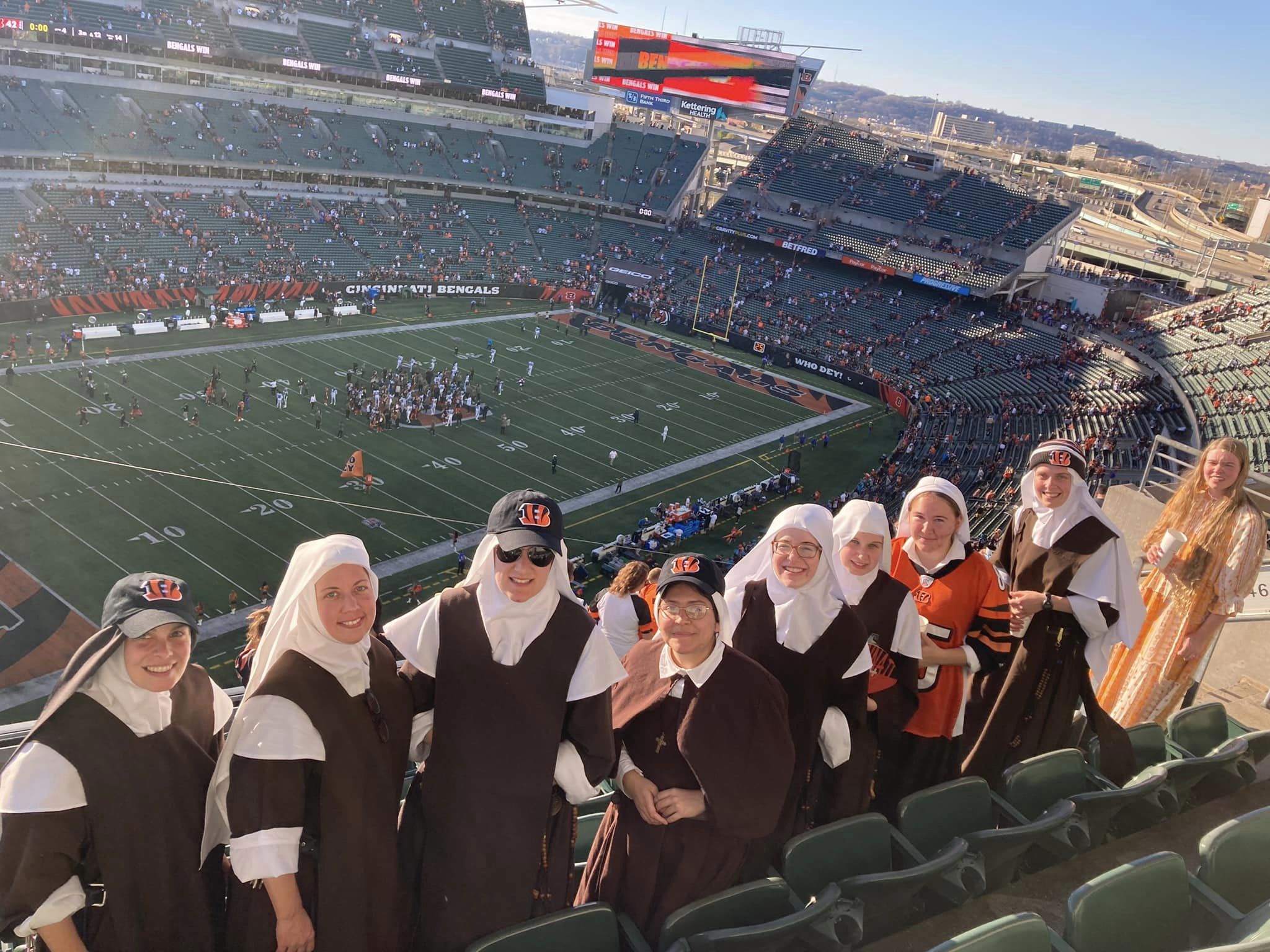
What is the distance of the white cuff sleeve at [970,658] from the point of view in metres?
5.38

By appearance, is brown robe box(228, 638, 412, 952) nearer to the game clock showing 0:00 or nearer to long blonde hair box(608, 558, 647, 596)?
long blonde hair box(608, 558, 647, 596)

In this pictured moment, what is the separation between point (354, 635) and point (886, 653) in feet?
9.23

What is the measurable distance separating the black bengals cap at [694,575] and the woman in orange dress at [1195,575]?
4008 millimetres

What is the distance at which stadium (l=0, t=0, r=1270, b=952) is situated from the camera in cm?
430

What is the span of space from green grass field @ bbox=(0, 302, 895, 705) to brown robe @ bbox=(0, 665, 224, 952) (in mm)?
16066

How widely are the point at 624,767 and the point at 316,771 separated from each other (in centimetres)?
137

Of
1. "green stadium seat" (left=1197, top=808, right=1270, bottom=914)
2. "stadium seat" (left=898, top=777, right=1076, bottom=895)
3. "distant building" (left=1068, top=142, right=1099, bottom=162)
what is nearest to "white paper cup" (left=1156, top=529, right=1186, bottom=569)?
"stadium seat" (left=898, top=777, right=1076, bottom=895)

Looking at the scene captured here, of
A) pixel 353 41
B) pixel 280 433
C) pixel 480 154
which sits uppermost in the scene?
pixel 353 41

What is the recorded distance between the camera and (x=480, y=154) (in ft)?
221

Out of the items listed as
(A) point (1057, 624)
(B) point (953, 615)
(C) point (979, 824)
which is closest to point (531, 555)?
(B) point (953, 615)

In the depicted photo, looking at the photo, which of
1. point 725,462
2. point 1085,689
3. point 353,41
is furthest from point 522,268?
point 1085,689

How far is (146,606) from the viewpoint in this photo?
3.48m

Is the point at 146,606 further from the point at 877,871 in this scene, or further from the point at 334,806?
the point at 877,871

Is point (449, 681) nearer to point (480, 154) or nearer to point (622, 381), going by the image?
point (622, 381)
